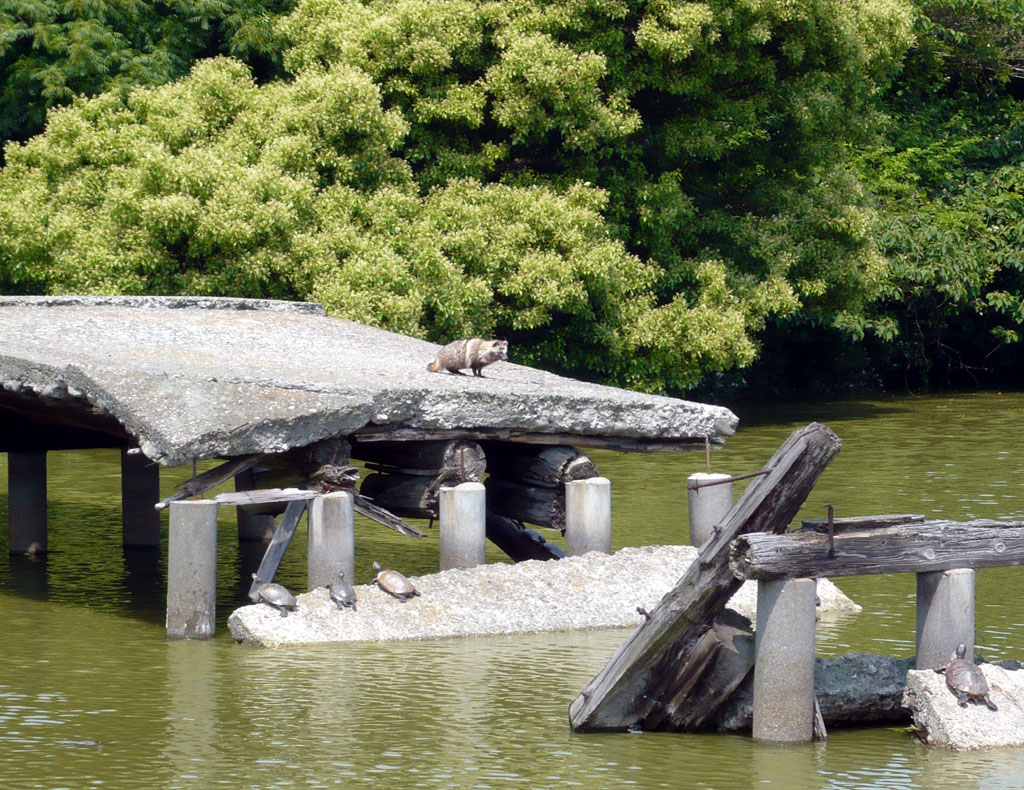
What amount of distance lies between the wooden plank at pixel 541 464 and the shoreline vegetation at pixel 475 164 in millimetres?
9791

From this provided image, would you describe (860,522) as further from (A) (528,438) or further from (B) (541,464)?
(B) (541,464)

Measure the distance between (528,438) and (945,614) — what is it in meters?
4.92

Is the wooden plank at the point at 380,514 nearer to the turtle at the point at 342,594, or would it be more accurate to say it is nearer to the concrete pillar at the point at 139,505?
the turtle at the point at 342,594

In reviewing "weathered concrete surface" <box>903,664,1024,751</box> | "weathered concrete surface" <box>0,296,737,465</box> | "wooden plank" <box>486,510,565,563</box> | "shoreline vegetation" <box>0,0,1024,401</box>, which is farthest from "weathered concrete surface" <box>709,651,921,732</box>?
"shoreline vegetation" <box>0,0,1024,401</box>

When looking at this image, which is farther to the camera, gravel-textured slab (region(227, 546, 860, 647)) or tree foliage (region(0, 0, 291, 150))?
tree foliage (region(0, 0, 291, 150))

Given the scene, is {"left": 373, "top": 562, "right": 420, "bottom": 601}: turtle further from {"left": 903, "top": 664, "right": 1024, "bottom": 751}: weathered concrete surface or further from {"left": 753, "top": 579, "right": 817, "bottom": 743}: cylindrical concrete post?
{"left": 903, "top": 664, "right": 1024, "bottom": 751}: weathered concrete surface

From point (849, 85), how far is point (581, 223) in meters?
6.61

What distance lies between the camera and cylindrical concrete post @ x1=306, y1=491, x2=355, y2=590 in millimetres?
12672

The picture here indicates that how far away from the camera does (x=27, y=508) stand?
17.1 meters

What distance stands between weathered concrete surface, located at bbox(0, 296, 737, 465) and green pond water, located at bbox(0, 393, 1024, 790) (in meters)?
1.67

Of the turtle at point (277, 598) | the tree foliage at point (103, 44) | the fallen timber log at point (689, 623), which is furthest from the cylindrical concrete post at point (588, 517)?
the tree foliage at point (103, 44)

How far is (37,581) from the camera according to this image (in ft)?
51.1

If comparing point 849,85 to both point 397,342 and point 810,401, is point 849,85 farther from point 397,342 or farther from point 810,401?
point 397,342

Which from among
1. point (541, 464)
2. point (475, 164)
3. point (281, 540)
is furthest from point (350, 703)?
point (475, 164)
